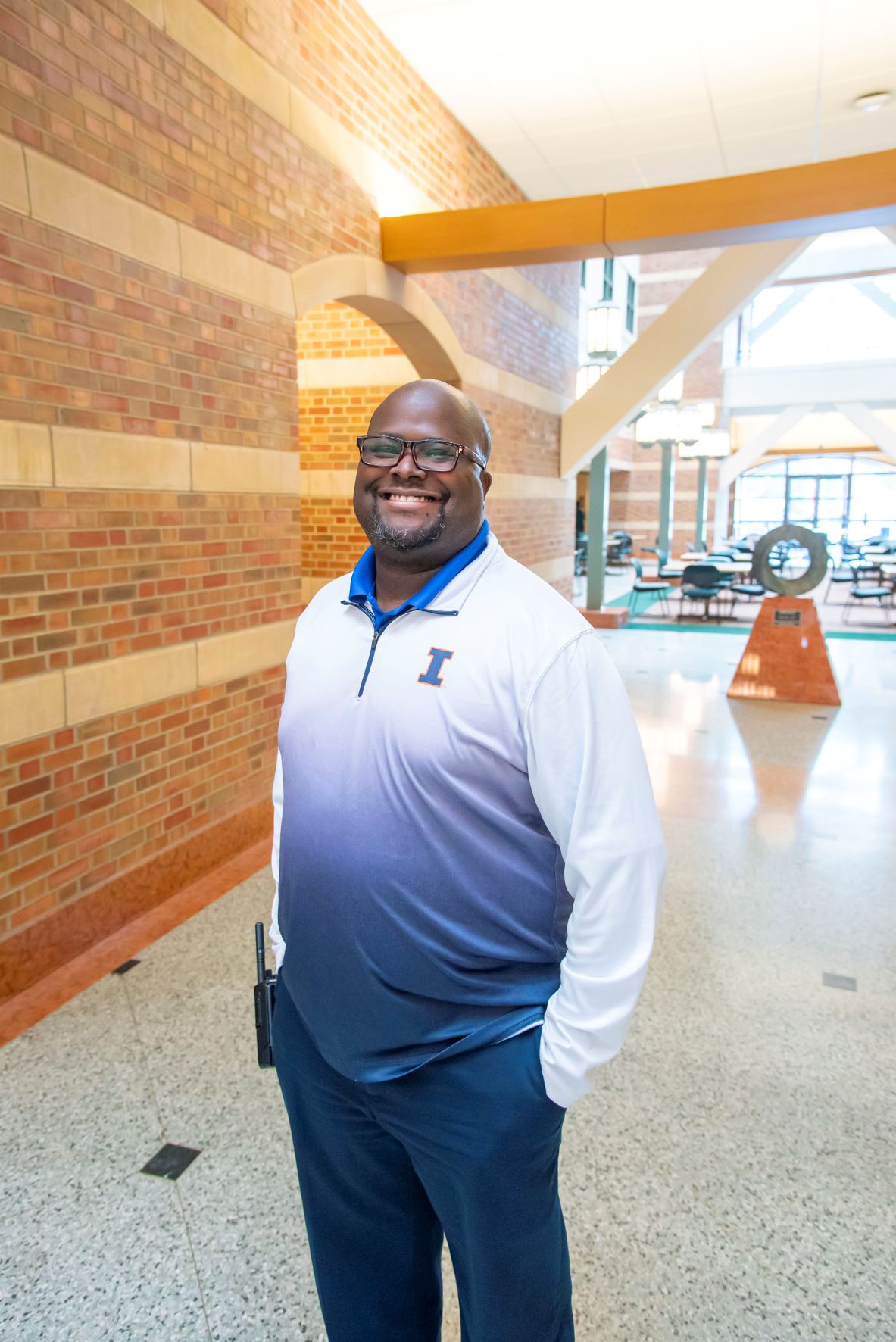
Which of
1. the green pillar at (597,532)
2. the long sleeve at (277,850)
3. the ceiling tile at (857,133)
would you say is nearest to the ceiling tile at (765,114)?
the ceiling tile at (857,133)

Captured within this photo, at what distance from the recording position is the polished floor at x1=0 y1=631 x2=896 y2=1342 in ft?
5.98

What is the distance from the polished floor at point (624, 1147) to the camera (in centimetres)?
182

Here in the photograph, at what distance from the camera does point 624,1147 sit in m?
2.28

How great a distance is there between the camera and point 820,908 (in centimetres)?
366

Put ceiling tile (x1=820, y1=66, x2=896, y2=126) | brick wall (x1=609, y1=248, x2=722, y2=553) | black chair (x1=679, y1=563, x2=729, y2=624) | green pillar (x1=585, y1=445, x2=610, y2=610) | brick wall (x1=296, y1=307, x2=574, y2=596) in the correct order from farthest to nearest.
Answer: brick wall (x1=609, y1=248, x2=722, y2=553) → green pillar (x1=585, y1=445, x2=610, y2=610) → black chair (x1=679, y1=563, x2=729, y2=624) → brick wall (x1=296, y1=307, x2=574, y2=596) → ceiling tile (x1=820, y1=66, x2=896, y2=126)

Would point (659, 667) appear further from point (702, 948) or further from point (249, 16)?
point (249, 16)

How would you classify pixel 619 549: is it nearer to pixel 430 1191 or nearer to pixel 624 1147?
pixel 624 1147

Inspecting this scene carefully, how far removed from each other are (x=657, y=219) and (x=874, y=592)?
824 cm

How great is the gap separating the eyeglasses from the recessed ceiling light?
6894 millimetres

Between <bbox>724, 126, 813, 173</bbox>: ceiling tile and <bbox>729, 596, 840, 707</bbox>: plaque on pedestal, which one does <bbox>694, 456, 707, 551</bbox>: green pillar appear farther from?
<bbox>729, 596, 840, 707</bbox>: plaque on pedestal

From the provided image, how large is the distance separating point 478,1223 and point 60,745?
7.81 feet

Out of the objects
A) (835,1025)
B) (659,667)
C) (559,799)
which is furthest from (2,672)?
(659,667)

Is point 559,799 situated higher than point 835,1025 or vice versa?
point 559,799

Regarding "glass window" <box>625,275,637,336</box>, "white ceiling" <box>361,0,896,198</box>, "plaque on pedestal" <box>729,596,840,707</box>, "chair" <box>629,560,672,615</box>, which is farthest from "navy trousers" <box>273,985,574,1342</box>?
"glass window" <box>625,275,637,336</box>
